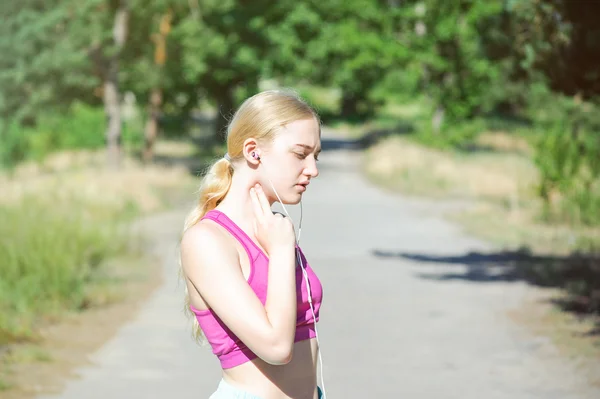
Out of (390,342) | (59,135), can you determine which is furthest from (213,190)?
(59,135)

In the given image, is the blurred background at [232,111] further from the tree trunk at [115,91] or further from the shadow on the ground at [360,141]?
the shadow on the ground at [360,141]

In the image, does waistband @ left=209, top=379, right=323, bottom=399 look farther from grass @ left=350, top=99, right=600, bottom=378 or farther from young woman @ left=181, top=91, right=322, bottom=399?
grass @ left=350, top=99, right=600, bottom=378

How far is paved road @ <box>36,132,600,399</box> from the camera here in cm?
744

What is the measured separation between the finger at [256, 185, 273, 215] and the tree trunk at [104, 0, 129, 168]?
2361 centimetres

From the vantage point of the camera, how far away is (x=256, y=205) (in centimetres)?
262

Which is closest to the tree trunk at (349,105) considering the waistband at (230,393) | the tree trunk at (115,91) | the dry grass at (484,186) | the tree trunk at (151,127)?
the dry grass at (484,186)

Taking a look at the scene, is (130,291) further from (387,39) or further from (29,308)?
(387,39)

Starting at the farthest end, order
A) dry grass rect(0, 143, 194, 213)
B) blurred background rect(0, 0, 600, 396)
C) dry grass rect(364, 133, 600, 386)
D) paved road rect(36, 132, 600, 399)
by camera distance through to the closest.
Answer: dry grass rect(0, 143, 194, 213) < blurred background rect(0, 0, 600, 396) < dry grass rect(364, 133, 600, 386) < paved road rect(36, 132, 600, 399)

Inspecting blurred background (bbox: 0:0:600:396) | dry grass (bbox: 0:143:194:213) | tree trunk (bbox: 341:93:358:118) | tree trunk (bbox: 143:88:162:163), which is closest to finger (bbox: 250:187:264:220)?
blurred background (bbox: 0:0:600:396)

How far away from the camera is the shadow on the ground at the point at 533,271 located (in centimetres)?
1128

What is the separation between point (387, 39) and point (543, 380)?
3167cm

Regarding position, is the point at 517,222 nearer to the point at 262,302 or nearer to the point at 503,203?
the point at 503,203

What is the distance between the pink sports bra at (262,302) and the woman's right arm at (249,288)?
46 millimetres

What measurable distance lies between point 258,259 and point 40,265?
8158 mm
